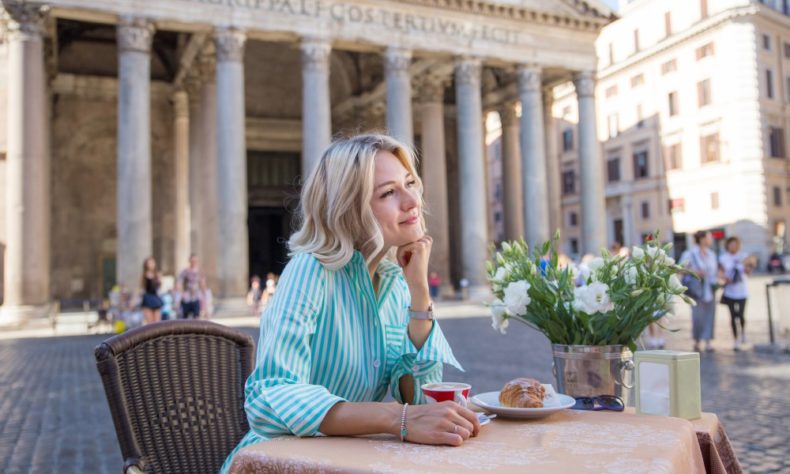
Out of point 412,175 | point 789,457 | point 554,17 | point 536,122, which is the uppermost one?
point 554,17

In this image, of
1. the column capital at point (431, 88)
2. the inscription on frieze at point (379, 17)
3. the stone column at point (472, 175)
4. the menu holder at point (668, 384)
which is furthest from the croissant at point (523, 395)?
the column capital at point (431, 88)

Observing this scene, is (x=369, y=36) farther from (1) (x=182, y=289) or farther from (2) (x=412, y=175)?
(2) (x=412, y=175)

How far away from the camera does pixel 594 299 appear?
6.88ft

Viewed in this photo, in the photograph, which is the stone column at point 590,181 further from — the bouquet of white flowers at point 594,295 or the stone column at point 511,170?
the bouquet of white flowers at point 594,295

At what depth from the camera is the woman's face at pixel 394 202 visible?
2064 mm

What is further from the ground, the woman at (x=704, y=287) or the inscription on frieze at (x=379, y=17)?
the inscription on frieze at (x=379, y=17)

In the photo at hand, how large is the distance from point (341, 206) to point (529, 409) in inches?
30.8

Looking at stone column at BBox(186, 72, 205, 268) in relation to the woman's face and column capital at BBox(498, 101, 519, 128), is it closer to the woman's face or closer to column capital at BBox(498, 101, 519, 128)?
column capital at BBox(498, 101, 519, 128)

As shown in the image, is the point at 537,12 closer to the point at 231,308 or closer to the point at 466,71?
the point at 466,71

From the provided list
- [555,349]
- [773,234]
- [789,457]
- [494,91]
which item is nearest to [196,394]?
[555,349]

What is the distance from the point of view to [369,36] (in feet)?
61.9

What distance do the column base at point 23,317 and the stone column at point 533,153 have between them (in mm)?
13744

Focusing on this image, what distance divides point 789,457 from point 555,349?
3155 millimetres

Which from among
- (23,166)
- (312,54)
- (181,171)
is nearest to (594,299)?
(23,166)
